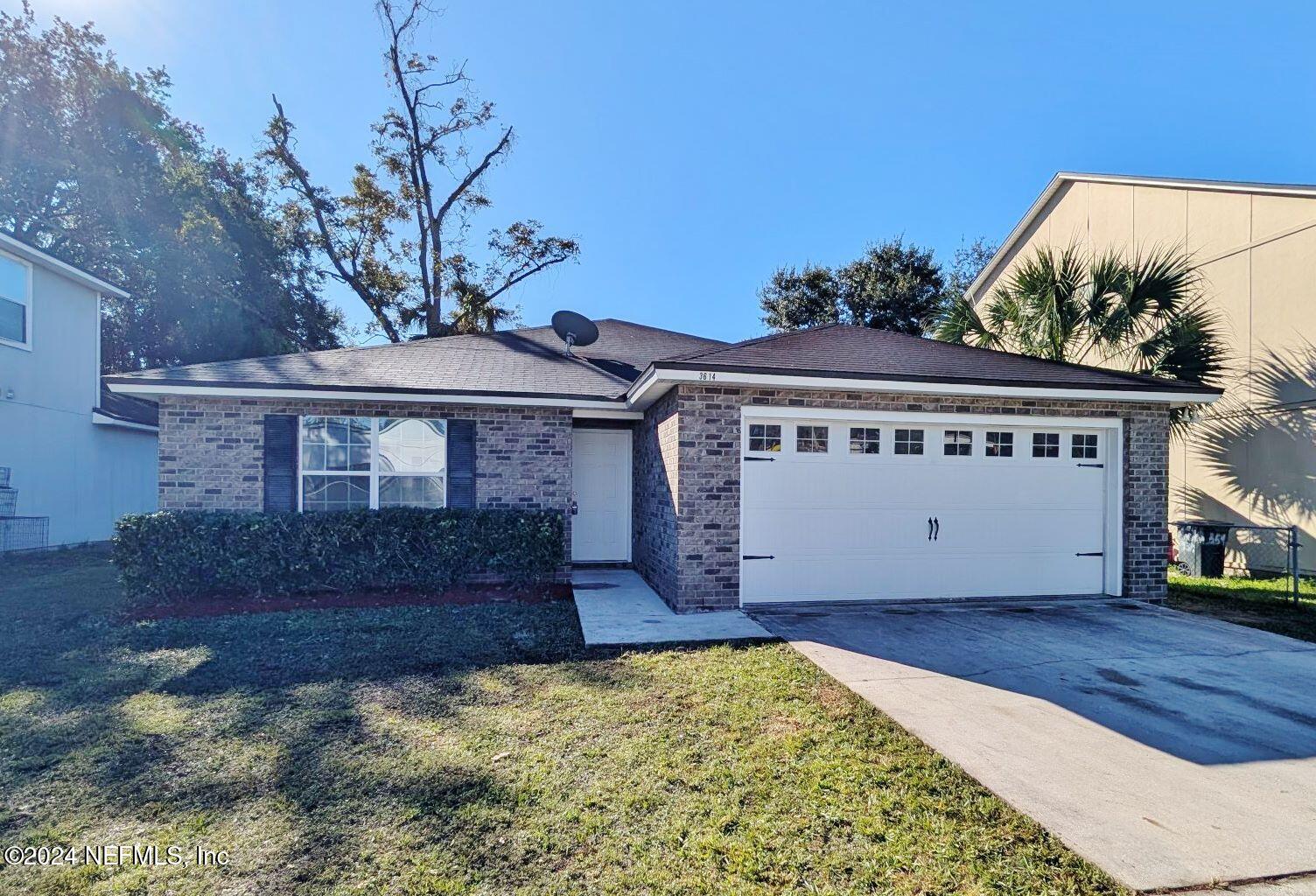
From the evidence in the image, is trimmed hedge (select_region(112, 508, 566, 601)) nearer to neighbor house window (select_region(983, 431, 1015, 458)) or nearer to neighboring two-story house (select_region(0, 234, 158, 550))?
neighbor house window (select_region(983, 431, 1015, 458))

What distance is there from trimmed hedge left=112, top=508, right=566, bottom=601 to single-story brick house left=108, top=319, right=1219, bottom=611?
2.78 ft

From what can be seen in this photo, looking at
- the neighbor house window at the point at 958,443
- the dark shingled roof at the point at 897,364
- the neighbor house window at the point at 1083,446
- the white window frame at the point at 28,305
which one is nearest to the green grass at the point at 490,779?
the dark shingled roof at the point at 897,364

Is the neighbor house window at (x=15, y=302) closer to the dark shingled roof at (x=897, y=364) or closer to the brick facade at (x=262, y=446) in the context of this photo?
the brick facade at (x=262, y=446)

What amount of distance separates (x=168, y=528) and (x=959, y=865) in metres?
8.35

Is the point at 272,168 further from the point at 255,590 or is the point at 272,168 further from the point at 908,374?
the point at 908,374

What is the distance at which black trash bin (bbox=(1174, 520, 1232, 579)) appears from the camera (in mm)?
9891

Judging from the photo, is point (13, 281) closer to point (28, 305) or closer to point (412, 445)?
point (28, 305)

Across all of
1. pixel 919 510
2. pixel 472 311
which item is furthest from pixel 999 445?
pixel 472 311

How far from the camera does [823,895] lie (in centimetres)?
242

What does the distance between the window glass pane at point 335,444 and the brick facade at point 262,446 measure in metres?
0.13

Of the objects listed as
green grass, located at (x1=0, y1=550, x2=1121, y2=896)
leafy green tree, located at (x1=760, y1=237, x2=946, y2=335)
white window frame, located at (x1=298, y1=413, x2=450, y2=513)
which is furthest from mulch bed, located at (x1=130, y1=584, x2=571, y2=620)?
leafy green tree, located at (x1=760, y1=237, x2=946, y2=335)

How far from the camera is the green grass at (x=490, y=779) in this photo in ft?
8.43


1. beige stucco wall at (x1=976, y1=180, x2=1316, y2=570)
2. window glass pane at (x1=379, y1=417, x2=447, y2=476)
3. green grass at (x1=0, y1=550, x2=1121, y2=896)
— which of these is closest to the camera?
green grass at (x1=0, y1=550, x2=1121, y2=896)

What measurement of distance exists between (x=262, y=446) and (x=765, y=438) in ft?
21.7
